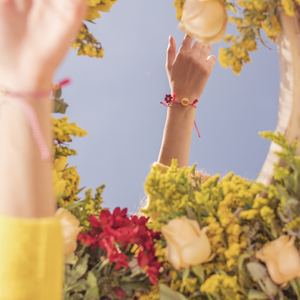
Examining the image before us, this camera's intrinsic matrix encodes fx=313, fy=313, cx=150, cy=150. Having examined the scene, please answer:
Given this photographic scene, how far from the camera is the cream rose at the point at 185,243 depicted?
20.3 inches

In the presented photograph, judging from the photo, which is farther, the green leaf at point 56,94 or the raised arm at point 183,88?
the raised arm at point 183,88

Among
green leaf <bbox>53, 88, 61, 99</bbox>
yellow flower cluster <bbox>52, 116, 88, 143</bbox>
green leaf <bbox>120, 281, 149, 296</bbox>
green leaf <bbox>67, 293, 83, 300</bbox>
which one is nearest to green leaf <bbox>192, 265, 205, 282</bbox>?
green leaf <bbox>120, 281, 149, 296</bbox>

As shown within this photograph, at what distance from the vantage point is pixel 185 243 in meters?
0.52

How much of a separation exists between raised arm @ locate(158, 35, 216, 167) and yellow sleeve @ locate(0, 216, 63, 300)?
64cm

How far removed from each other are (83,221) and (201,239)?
0.85 feet

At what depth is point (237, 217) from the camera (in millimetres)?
556

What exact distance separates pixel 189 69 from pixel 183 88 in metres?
0.08

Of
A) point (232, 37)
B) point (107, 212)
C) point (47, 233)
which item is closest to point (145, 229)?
point (107, 212)

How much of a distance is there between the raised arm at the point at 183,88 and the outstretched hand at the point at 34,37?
24.9 inches

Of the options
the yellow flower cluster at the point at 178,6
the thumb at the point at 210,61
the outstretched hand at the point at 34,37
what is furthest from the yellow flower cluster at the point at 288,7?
the thumb at the point at 210,61

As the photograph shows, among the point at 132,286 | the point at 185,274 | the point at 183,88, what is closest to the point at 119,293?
the point at 132,286

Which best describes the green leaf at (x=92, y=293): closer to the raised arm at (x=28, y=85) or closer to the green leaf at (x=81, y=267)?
the green leaf at (x=81, y=267)

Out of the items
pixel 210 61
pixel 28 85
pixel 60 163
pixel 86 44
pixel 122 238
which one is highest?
pixel 210 61

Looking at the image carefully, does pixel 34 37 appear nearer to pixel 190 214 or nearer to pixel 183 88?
pixel 190 214
